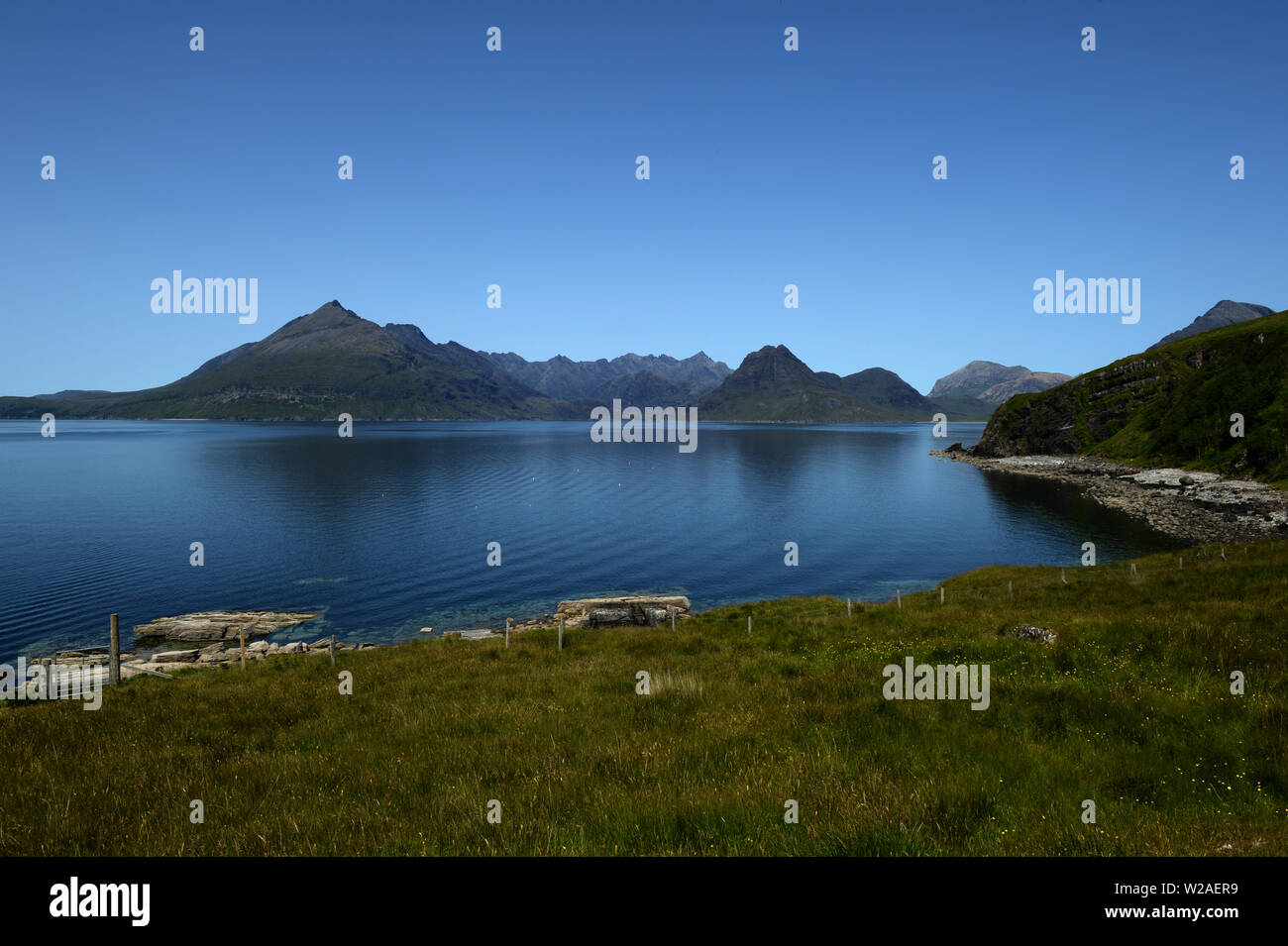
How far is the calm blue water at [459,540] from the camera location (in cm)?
4953

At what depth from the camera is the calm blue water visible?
163ft

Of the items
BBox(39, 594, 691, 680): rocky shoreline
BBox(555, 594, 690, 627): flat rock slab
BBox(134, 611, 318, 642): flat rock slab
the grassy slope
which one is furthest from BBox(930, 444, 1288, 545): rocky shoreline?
BBox(134, 611, 318, 642): flat rock slab

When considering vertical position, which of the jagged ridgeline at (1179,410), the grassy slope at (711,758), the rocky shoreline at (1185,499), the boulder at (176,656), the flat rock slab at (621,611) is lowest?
the boulder at (176,656)

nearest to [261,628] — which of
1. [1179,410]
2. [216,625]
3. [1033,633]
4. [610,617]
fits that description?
[216,625]

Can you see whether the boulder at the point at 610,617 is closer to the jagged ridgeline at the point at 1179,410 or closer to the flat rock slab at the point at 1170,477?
the jagged ridgeline at the point at 1179,410

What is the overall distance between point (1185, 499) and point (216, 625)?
4761 inches

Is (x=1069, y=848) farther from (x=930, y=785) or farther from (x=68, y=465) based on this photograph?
(x=68, y=465)

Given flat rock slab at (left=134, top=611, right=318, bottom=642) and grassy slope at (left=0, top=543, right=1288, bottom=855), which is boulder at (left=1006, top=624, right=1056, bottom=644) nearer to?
grassy slope at (left=0, top=543, right=1288, bottom=855)

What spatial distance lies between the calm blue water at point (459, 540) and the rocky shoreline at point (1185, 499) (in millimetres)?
4631

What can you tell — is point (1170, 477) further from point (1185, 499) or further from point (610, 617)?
point (610, 617)

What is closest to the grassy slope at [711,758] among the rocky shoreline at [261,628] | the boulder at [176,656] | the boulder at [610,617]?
the rocky shoreline at [261,628]

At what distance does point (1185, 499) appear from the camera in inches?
3474
